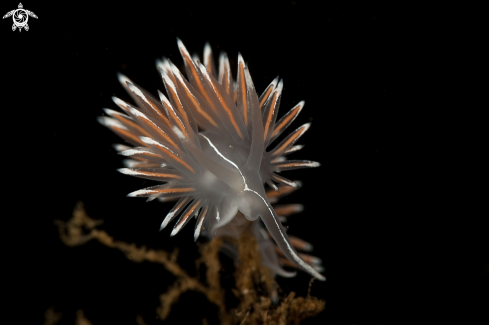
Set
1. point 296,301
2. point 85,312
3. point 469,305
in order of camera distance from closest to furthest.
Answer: point 296,301 < point 469,305 < point 85,312

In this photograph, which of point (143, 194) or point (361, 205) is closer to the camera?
point (143, 194)

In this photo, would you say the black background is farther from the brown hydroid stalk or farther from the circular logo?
the brown hydroid stalk

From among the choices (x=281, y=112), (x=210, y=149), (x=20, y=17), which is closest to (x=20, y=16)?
(x=20, y=17)

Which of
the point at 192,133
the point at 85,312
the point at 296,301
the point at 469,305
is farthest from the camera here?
the point at 85,312

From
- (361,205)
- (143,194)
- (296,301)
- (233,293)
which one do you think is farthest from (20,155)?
(361,205)

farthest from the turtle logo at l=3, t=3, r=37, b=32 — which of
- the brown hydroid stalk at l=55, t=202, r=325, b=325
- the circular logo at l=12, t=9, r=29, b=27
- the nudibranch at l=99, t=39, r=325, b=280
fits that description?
the brown hydroid stalk at l=55, t=202, r=325, b=325

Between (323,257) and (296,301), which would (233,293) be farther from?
(323,257)
